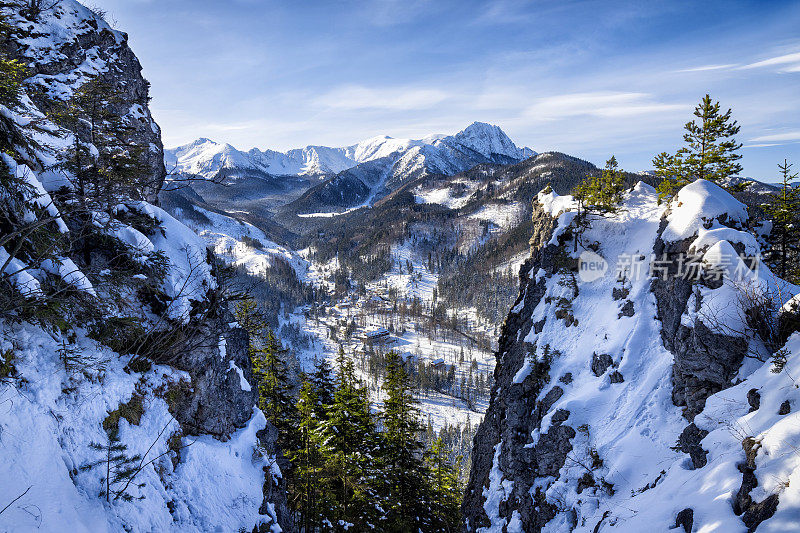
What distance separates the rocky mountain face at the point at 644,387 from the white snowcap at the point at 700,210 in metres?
0.07

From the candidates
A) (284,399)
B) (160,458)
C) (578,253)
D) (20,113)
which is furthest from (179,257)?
(578,253)

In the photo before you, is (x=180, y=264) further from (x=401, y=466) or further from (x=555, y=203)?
(x=555, y=203)

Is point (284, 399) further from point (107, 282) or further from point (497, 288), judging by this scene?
point (497, 288)

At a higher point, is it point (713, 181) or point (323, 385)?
point (713, 181)

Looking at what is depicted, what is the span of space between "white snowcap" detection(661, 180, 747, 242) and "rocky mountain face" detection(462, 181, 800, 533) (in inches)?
2.6

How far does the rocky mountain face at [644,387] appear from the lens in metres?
8.20

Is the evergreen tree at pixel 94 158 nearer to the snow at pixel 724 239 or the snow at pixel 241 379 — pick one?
the snow at pixel 241 379

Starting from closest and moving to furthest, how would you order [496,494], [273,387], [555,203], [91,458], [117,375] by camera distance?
[91,458] → [117,375] → [496,494] → [273,387] → [555,203]

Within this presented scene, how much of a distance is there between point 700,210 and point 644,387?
344 inches

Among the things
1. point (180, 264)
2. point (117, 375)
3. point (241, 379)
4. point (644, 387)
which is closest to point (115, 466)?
point (117, 375)

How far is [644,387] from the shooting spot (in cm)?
1478

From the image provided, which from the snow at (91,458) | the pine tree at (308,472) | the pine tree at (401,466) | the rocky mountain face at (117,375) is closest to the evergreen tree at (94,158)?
the rocky mountain face at (117,375)

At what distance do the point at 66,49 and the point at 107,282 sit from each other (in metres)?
20.4

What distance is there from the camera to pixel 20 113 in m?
11.0
